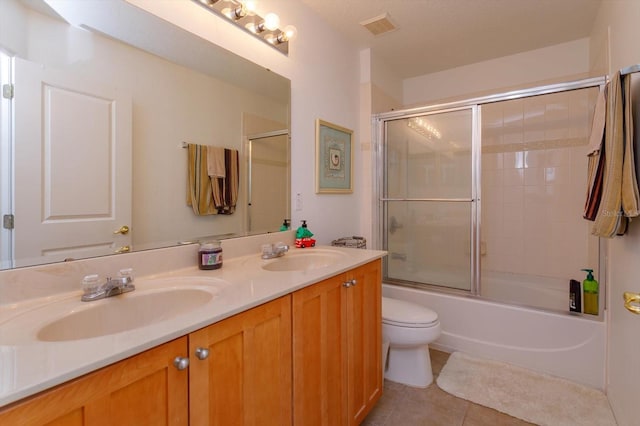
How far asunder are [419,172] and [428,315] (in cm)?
142

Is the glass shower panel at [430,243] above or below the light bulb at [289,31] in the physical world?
below

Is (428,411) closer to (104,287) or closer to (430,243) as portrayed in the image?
(430,243)

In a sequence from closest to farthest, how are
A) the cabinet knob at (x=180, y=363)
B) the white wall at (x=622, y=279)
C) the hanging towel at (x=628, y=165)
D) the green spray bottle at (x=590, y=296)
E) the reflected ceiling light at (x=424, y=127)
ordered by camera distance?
the cabinet knob at (x=180, y=363) → the hanging towel at (x=628, y=165) → the white wall at (x=622, y=279) → the green spray bottle at (x=590, y=296) → the reflected ceiling light at (x=424, y=127)

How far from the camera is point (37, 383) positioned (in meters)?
0.48

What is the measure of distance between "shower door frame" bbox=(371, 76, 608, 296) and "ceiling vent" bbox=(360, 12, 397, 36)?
24.9 inches

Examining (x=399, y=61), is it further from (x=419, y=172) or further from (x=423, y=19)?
(x=419, y=172)

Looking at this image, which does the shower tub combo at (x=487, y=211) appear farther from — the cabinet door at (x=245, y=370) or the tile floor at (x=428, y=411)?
the cabinet door at (x=245, y=370)

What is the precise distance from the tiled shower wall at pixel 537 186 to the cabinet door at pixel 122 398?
289cm

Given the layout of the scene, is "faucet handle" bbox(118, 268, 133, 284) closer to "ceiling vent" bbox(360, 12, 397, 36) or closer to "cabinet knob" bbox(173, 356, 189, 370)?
"cabinet knob" bbox(173, 356, 189, 370)

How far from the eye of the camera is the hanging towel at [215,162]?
144 centimetres

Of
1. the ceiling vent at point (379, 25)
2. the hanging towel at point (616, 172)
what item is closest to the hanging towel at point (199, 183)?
the ceiling vent at point (379, 25)

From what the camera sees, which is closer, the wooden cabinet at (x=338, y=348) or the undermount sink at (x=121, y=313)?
the undermount sink at (x=121, y=313)

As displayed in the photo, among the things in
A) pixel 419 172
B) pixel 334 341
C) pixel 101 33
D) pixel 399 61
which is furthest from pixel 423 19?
pixel 334 341

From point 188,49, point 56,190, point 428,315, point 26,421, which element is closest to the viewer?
point 26,421
